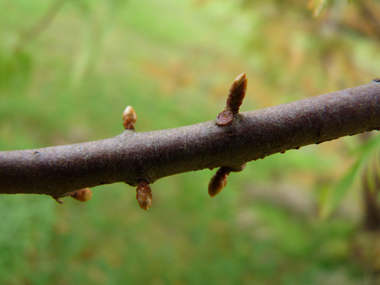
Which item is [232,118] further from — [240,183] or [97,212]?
[240,183]

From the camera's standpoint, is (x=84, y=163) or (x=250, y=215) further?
(x=250, y=215)

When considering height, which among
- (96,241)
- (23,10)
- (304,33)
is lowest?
(96,241)

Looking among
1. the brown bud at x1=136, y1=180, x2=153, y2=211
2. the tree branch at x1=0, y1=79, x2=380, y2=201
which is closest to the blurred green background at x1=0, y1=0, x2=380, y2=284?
the tree branch at x1=0, y1=79, x2=380, y2=201

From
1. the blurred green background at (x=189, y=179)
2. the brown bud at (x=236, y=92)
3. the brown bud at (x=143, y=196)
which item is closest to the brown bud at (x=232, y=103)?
the brown bud at (x=236, y=92)

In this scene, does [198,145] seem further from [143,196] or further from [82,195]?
[82,195]

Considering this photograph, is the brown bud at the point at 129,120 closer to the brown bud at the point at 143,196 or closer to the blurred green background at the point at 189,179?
the brown bud at the point at 143,196

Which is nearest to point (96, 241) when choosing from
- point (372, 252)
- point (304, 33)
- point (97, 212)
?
point (97, 212)

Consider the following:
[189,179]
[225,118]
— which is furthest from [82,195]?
[189,179]
